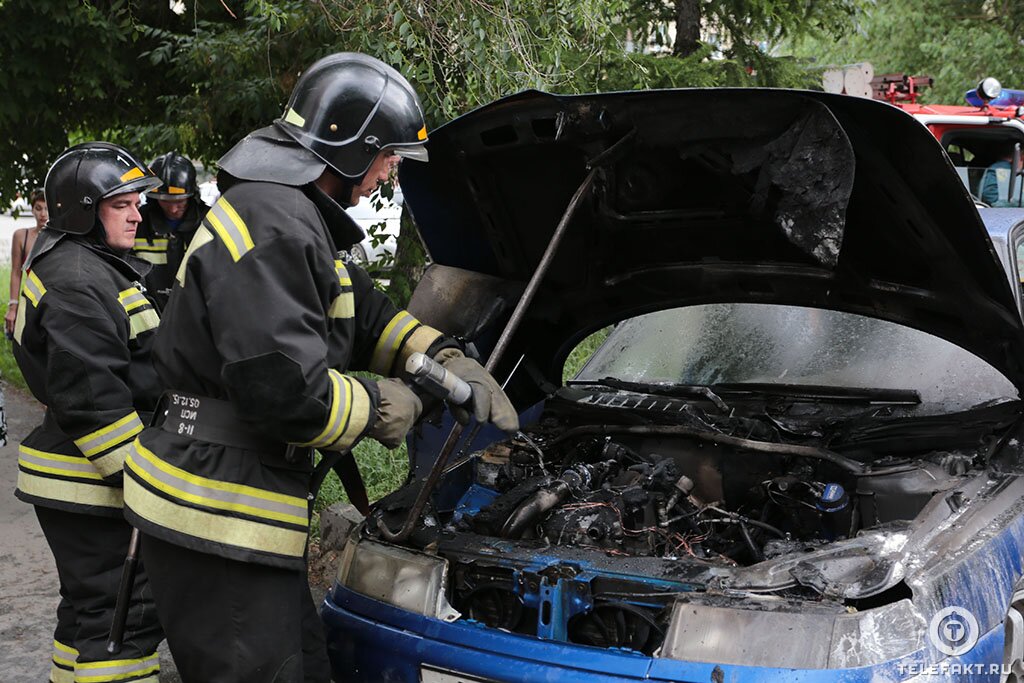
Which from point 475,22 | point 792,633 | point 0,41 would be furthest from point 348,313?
point 0,41

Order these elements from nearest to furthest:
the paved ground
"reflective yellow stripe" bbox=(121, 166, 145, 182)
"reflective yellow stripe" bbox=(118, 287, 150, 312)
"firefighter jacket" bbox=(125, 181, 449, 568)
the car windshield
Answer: "firefighter jacket" bbox=(125, 181, 449, 568) → "reflective yellow stripe" bbox=(118, 287, 150, 312) → "reflective yellow stripe" bbox=(121, 166, 145, 182) → the car windshield → the paved ground

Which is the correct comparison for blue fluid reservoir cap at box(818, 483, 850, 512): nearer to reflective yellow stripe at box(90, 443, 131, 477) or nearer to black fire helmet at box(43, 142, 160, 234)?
reflective yellow stripe at box(90, 443, 131, 477)

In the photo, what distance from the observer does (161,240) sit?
6.78 meters

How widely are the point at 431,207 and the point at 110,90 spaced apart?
539 cm

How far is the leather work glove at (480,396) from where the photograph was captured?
9.50 ft

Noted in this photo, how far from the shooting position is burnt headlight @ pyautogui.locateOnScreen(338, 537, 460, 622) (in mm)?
2957

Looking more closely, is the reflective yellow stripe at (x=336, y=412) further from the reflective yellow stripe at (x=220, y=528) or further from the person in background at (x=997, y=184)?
the person in background at (x=997, y=184)

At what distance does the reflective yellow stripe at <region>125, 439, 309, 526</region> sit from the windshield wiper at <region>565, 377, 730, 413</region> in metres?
1.82

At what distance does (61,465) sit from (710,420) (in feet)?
7.14

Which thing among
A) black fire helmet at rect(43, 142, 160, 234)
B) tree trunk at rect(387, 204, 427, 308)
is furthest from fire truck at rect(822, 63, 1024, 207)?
black fire helmet at rect(43, 142, 160, 234)

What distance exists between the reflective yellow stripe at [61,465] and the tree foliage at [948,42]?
34.7 feet

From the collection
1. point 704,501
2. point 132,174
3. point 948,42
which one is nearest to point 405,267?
point 132,174

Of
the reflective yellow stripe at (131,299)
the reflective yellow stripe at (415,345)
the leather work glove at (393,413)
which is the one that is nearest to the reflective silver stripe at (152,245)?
the reflective yellow stripe at (131,299)

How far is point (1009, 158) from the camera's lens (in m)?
8.89
